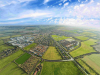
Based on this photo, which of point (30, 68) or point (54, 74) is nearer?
point (54, 74)

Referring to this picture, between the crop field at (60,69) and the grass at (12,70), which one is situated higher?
the grass at (12,70)

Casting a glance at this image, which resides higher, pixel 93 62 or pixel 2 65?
pixel 2 65

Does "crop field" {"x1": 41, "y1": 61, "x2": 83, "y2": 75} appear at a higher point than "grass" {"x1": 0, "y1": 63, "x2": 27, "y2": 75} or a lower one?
lower

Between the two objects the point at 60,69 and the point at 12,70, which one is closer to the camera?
the point at 12,70

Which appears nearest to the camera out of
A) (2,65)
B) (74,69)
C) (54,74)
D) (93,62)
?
(54,74)

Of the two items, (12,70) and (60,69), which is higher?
(12,70)

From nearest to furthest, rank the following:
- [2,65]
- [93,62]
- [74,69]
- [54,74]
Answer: [54,74], [74,69], [2,65], [93,62]

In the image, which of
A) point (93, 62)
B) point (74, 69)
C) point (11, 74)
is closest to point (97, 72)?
point (93, 62)

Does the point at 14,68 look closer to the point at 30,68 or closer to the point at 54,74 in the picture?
the point at 30,68
